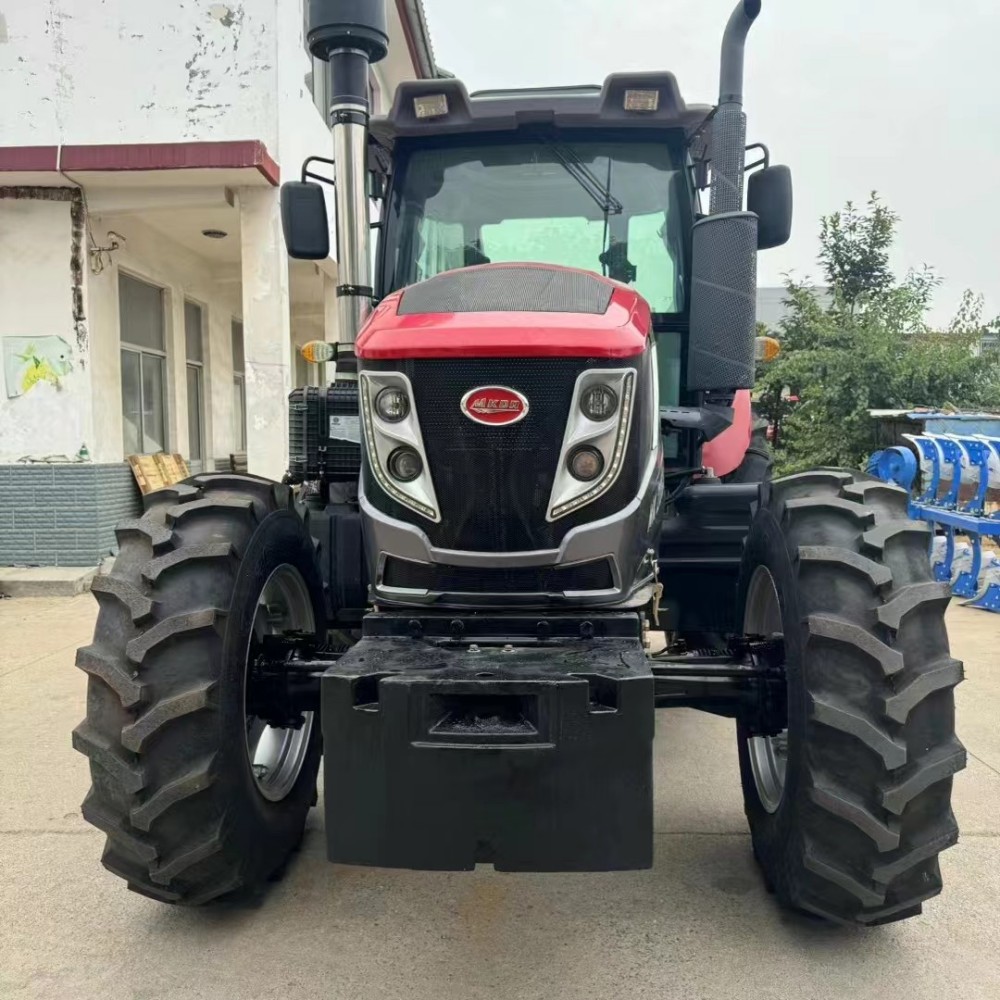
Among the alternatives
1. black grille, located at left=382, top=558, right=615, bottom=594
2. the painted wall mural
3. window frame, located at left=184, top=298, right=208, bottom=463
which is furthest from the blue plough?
window frame, located at left=184, top=298, right=208, bottom=463

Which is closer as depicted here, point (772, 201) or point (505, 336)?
point (505, 336)

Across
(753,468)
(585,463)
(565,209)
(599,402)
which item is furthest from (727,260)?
(753,468)

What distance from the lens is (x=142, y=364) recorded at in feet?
34.9

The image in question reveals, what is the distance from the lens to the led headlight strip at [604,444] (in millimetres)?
2562

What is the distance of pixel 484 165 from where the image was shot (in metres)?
3.84

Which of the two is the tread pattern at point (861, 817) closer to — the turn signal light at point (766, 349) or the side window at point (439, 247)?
the turn signal light at point (766, 349)

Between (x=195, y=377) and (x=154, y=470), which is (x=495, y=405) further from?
(x=195, y=377)

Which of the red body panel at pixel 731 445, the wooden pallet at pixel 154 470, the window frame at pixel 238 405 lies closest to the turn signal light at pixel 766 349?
the red body panel at pixel 731 445

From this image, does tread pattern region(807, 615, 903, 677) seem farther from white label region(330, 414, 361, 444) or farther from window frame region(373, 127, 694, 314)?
white label region(330, 414, 361, 444)

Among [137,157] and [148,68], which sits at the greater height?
[148,68]

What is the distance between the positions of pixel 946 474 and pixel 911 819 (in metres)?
6.61

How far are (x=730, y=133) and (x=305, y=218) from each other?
1.75 m

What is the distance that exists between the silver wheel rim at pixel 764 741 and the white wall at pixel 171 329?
7.36 meters

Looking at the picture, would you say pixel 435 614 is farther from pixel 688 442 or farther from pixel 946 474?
pixel 946 474
